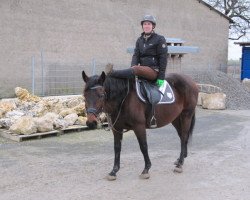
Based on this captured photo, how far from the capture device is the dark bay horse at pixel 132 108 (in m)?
5.14

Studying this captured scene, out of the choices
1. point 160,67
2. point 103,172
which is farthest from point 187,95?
point 103,172

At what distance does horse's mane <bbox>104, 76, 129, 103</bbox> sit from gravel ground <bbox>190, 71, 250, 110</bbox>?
10.8m

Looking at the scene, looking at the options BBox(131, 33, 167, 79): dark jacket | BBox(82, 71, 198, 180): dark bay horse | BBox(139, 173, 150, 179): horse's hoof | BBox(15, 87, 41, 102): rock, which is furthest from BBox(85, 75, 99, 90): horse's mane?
BBox(15, 87, 41, 102): rock

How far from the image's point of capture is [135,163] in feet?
22.2

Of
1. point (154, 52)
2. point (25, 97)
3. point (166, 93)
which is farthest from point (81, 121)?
point (154, 52)

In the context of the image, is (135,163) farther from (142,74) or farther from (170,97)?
(142,74)

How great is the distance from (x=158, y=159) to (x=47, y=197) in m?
2.63

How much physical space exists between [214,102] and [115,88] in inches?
400

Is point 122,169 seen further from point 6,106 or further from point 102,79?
point 6,106

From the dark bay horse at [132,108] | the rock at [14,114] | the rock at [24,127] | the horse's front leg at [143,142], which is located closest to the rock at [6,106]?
the rock at [14,114]

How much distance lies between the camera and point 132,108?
5633 mm

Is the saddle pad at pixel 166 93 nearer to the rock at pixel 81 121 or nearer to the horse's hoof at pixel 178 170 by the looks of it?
the horse's hoof at pixel 178 170

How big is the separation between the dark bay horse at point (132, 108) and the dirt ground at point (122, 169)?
0.34 meters

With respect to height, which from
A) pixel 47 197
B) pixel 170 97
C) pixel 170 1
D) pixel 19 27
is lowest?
pixel 47 197
